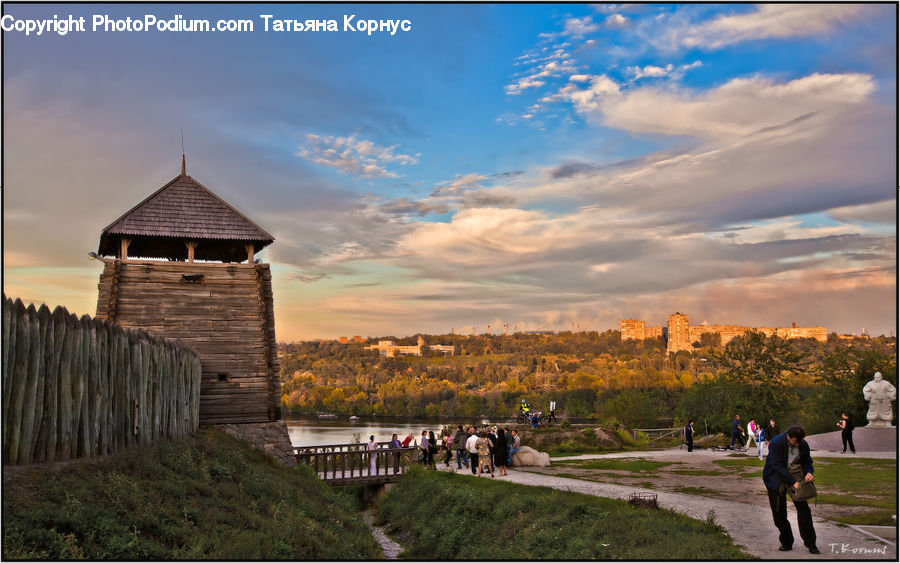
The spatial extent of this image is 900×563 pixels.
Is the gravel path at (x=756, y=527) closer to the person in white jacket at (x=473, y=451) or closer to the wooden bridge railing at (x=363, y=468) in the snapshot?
the person in white jacket at (x=473, y=451)

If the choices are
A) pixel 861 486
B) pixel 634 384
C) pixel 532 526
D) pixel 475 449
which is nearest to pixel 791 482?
pixel 532 526

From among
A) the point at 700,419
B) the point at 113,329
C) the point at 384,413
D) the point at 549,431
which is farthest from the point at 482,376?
the point at 113,329

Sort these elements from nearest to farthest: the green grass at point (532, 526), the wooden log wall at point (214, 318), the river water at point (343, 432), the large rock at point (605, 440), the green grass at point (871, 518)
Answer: the green grass at point (532, 526)
the green grass at point (871, 518)
the wooden log wall at point (214, 318)
the large rock at point (605, 440)
the river water at point (343, 432)

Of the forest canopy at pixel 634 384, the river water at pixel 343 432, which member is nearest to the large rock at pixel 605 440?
the forest canopy at pixel 634 384

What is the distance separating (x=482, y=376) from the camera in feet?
575

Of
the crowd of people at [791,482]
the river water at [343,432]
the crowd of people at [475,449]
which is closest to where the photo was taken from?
the crowd of people at [791,482]

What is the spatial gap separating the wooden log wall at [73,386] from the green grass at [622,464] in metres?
13.7

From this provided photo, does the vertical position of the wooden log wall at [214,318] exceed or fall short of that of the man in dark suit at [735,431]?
it exceeds it

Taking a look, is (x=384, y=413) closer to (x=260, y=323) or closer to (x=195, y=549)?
(x=260, y=323)

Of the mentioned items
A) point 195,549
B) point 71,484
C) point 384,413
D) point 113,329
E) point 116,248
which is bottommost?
point 384,413

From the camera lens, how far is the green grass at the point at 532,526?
37.2ft

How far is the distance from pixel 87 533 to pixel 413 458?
57.1 feet

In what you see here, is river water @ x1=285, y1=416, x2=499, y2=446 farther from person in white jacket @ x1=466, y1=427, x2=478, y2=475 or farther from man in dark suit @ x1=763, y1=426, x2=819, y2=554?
man in dark suit @ x1=763, y1=426, x2=819, y2=554

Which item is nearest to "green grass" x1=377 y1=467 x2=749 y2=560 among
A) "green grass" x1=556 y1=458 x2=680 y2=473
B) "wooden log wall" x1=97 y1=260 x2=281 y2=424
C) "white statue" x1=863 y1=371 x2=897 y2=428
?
"green grass" x1=556 y1=458 x2=680 y2=473
